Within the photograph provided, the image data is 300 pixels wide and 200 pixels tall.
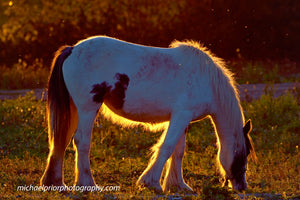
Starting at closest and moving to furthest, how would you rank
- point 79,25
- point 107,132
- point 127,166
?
point 127,166 → point 107,132 → point 79,25

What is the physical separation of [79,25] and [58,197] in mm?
12904

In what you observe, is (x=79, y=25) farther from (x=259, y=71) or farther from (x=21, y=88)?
(x=259, y=71)

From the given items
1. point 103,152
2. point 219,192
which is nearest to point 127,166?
point 103,152

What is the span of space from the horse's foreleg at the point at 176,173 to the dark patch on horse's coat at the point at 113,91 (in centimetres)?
99

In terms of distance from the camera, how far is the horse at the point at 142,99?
6.32 meters

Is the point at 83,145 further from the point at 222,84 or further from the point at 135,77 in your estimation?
the point at 222,84

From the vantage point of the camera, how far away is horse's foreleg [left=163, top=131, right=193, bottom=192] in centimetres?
679

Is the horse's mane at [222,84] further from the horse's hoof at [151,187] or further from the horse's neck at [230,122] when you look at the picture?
the horse's hoof at [151,187]

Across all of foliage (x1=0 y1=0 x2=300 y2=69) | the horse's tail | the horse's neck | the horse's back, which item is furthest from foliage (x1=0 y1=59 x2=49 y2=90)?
the horse's neck

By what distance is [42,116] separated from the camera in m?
10.8

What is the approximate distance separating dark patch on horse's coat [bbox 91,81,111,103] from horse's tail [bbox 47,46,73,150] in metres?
0.35

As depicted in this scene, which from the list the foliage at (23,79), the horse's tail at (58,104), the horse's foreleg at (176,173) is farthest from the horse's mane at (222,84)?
the foliage at (23,79)

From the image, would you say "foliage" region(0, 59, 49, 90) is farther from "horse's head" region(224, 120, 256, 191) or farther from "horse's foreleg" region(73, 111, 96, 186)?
"horse's head" region(224, 120, 256, 191)

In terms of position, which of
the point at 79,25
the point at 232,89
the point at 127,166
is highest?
the point at 79,25
